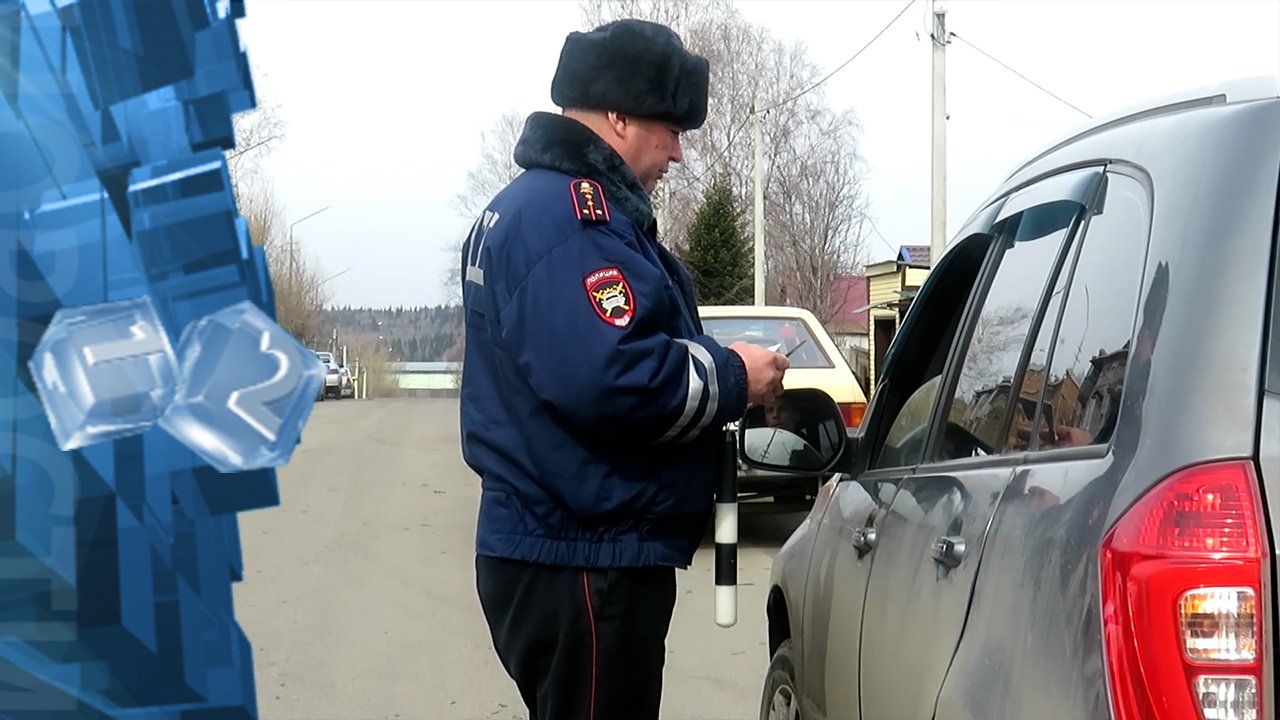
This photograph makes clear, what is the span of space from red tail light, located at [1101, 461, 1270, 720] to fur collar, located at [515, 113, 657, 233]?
1265mm

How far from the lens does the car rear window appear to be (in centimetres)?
898

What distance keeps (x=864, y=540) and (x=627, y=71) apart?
1.04 metres

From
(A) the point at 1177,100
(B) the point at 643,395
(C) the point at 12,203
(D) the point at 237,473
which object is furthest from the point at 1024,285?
(D) the point at 237,473

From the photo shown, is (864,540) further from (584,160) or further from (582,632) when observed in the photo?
(584,160)

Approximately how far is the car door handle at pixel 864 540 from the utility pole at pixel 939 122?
50.7ft

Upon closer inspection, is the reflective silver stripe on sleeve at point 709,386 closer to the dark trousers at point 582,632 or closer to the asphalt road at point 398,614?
the dark trousers at point 582,632

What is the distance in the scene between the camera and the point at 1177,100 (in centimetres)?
170

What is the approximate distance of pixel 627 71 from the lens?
2363 millimetres

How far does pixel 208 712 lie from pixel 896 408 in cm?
334

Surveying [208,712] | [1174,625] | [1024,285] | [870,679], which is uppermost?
[1024,285]

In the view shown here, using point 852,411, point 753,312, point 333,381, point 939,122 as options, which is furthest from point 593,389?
point 333,381

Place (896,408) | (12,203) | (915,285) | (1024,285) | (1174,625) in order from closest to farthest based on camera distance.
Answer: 1. (1174,625)
2. (1024,285)
3. (896,408)
4. (12,203)
5. (915,285)

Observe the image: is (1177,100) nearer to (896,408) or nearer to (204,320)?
(896,408)

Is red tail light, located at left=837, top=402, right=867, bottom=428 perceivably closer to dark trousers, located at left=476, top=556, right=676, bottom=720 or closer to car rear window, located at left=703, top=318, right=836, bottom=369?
car rear window, located at left=703, top=318, right=836, bottom=369
